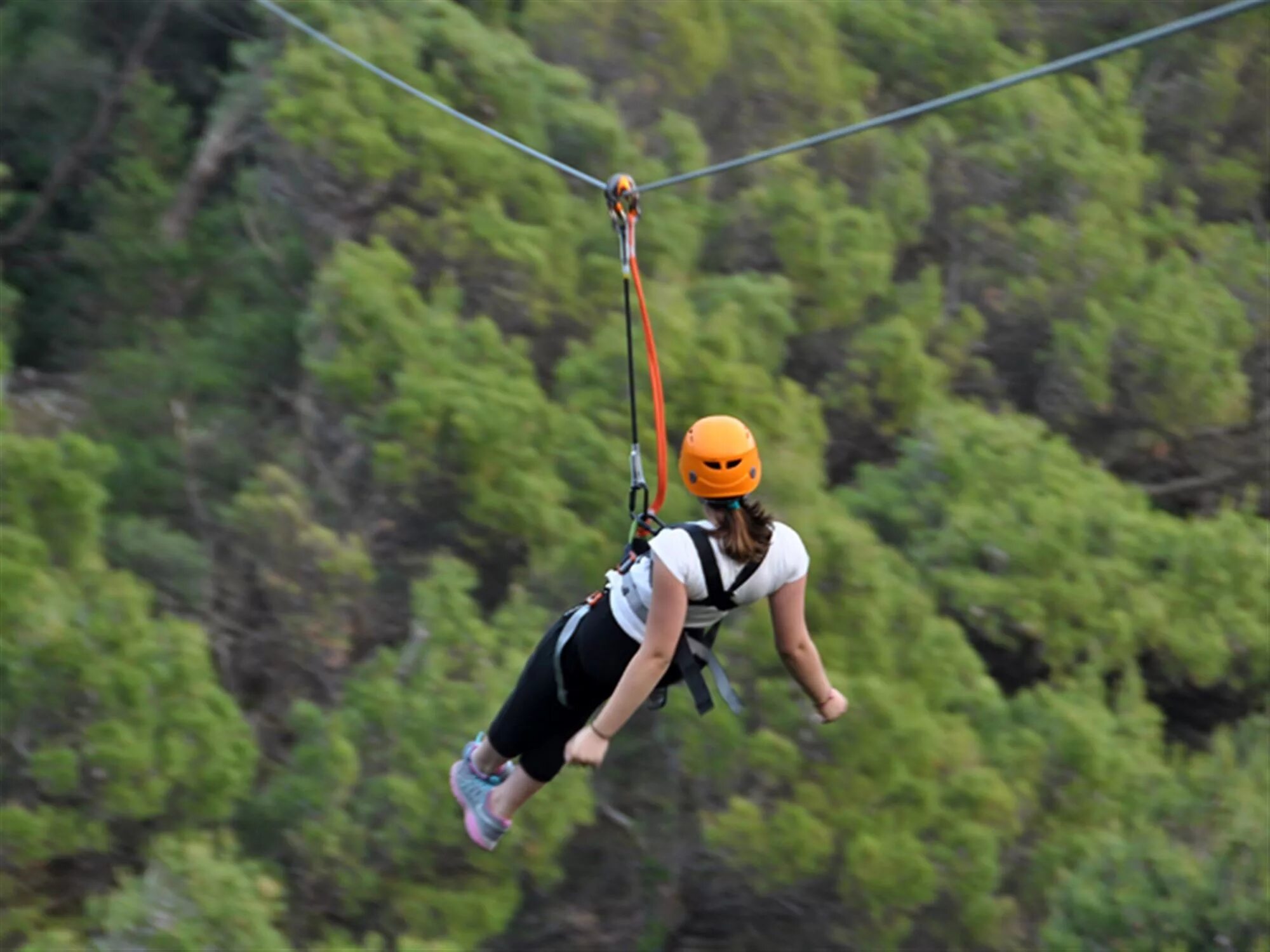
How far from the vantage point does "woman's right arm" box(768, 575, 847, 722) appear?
3.26 meters

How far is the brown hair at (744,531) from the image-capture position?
3.07 meters

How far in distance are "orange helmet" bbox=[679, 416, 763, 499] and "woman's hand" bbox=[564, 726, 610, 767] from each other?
0.54 metres

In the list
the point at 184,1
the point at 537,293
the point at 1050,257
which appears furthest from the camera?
the point at 184,1

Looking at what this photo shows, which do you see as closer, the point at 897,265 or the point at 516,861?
the point at 516,861

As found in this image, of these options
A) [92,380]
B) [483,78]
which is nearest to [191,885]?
[483,78]

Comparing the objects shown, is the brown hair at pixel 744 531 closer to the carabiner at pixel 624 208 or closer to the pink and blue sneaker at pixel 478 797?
the carabiner at pixel 624 208

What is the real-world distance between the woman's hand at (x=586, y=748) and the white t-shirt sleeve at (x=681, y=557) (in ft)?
1.20

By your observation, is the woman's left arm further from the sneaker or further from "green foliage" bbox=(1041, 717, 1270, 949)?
"green foliage" bbox=(1041, 717, 1270, 949)

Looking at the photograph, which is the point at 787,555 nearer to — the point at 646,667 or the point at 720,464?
the point at 720,464

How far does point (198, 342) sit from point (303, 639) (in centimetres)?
401

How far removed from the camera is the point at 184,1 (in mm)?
14328

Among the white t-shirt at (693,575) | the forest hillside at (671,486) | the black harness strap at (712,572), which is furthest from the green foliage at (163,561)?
the black harness strap at (712,572)

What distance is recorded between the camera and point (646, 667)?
10.3ft

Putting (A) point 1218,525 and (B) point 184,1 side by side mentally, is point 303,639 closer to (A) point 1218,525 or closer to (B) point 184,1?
(A) point 1218,525
